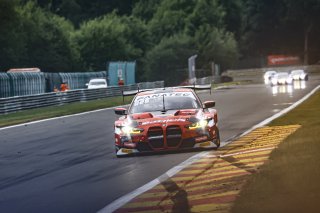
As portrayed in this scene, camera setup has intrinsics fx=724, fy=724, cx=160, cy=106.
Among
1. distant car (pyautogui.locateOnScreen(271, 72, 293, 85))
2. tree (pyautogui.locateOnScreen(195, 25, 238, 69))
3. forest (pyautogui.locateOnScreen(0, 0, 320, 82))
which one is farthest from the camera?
tree (pyautogui.locateOnScreen(195, 25, 238, 69))

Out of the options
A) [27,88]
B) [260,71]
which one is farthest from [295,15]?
[27,88]

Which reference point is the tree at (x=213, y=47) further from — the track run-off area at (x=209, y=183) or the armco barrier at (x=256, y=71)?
the track run-off area at (x=209, y=183)

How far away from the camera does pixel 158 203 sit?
371 inches

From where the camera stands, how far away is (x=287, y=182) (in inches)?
398

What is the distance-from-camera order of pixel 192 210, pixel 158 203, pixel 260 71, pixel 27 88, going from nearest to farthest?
pixel 192 210 → pixel 158 203 → pixel 27 88 → pixel 260 71

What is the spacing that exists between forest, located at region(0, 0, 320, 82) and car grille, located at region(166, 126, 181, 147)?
41669mm

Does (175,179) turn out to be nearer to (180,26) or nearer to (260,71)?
(180,26)

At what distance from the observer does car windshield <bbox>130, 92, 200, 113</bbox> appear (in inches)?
620

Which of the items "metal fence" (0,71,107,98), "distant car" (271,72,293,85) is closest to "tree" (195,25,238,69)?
"distant car" (271,72,293,85)

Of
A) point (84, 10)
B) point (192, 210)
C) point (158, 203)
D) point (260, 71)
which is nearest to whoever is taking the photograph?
point (192, 210)

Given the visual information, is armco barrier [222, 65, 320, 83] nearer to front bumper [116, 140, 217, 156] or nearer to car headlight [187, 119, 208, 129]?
front bumper [116, 140, 217, 156]

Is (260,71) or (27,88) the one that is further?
(260,71)

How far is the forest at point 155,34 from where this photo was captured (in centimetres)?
7081

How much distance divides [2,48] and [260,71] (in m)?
60.1
